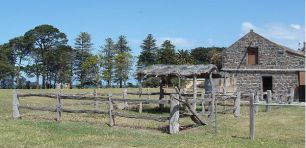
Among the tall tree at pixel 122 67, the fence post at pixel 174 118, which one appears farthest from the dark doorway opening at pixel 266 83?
the tall tree at pixel 122 67

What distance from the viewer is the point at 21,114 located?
20281 mm

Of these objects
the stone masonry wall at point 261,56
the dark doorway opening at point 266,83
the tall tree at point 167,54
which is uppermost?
the tall tree at point 167,54

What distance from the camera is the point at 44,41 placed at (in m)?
81.8

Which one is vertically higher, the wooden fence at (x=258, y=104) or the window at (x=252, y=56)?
the window at (x=252, y=56)

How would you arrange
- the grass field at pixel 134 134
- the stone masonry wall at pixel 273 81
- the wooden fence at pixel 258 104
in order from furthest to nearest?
the stone masonry wall at pixel 273 81 < the wooden fence at pixel 258 104 < the grass field at pixel 134 134

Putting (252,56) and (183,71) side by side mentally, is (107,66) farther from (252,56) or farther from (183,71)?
(183,71)

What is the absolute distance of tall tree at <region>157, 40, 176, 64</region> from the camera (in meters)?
73.8

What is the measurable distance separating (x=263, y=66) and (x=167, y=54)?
37490 millimetres

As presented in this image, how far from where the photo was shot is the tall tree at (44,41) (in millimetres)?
80188

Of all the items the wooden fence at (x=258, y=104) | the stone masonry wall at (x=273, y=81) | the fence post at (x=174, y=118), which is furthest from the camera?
the stone masonry wall at (x=273, y=81)

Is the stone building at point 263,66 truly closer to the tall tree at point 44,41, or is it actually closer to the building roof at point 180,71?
the building roof at point 180,71

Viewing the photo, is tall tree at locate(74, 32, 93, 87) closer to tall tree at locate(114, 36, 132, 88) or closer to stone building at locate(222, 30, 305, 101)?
tall tree at locate(114, 36, 132, 88)

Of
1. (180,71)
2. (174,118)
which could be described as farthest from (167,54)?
(174,118)

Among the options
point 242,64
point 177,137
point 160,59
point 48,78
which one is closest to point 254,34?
point 242,64
